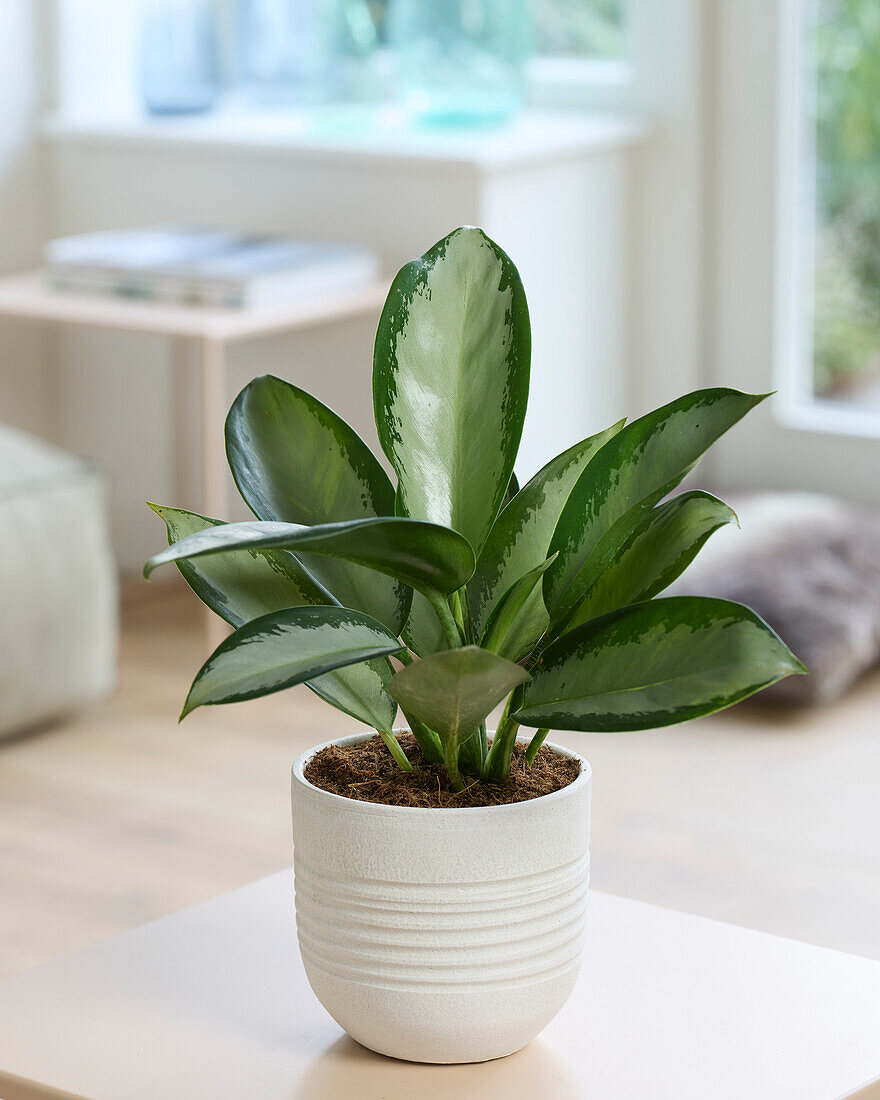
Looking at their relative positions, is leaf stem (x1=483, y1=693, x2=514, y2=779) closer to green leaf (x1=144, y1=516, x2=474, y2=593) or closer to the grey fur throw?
green leaf (x1=144, y1=516, x2=474, y2=593)

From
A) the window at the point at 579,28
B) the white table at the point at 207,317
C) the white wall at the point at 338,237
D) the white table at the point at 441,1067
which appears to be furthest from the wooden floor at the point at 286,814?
the window at the point at 579,28

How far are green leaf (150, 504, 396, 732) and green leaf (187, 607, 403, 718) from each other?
5cm

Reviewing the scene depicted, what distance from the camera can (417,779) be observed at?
2.61ft

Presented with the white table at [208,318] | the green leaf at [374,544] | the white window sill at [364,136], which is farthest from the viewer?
the white window sill at [364,136]

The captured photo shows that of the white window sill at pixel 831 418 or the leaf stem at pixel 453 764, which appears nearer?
the leaf stem at pixel 453 764

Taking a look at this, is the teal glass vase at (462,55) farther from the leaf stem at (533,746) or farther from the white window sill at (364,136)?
the leaf stem at (533,746)

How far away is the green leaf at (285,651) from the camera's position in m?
0.70

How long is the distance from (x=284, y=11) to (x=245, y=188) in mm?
328

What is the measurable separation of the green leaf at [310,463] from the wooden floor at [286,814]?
2.69 feet

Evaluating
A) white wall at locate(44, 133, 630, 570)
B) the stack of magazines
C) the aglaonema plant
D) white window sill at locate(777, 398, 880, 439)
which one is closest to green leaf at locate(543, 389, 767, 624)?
the aglaonema plant

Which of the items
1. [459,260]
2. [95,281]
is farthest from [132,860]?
[459,260]

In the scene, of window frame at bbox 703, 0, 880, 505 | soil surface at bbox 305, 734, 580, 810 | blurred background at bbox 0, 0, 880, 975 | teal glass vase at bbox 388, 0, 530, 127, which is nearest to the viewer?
soil surface at bbox 305, 734, 580, 810

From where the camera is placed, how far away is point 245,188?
257 cm

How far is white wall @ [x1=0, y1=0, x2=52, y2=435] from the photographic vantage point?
2.69 meters
